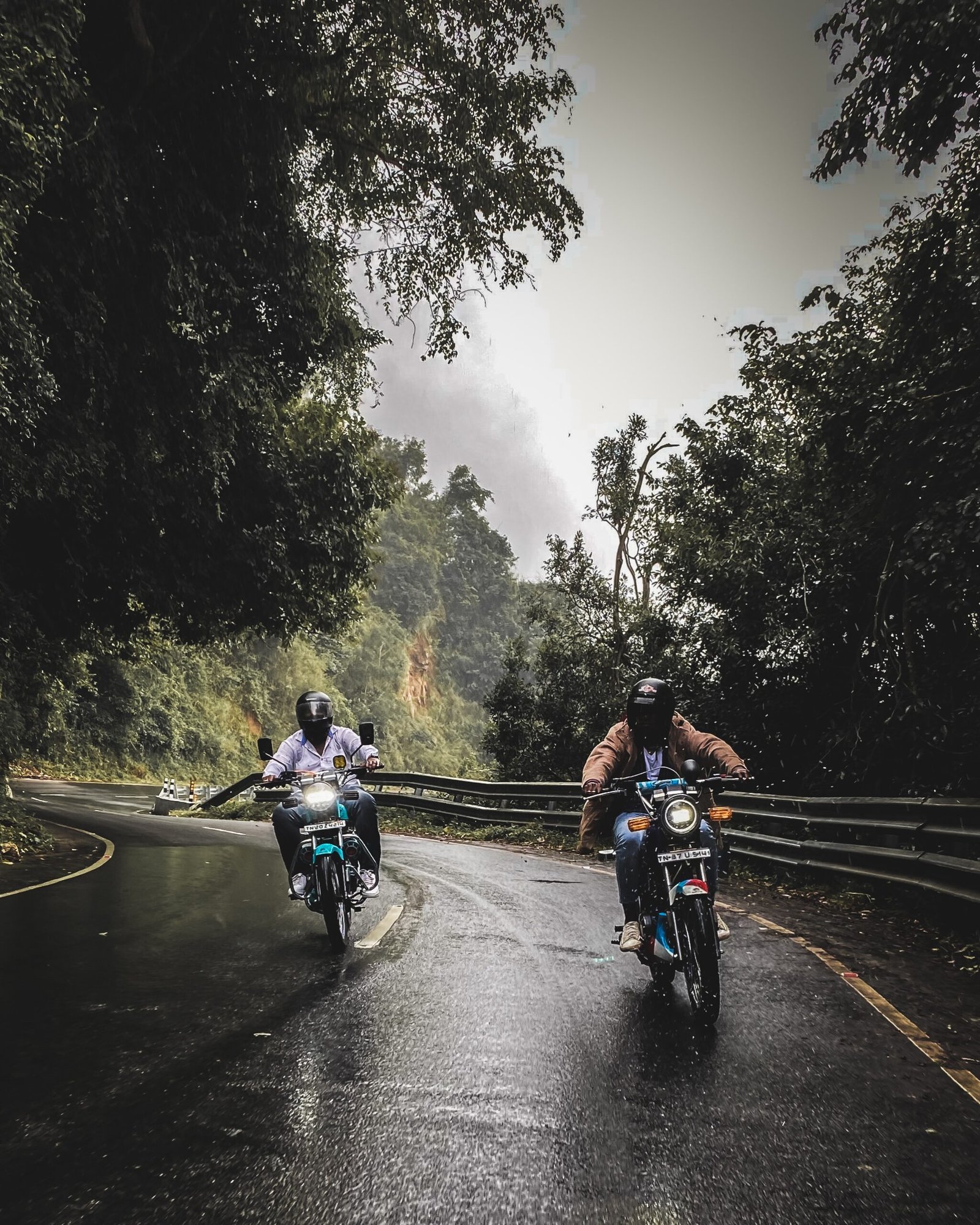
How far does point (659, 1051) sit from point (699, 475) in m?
17.3

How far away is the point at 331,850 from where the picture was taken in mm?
6426

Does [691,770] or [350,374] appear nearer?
[691,770]

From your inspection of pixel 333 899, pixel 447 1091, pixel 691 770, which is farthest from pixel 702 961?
pixel 333 899

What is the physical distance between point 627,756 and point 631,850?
643 mm

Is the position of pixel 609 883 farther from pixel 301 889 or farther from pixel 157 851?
pixel 157 851

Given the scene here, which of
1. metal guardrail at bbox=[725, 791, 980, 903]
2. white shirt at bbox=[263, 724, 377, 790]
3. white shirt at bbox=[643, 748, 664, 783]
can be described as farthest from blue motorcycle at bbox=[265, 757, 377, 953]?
metal guardrail at bbox=[725, 791, 980, 903]

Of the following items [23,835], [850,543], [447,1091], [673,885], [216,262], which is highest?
[216,262]

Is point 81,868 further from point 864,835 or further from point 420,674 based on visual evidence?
point 420,674

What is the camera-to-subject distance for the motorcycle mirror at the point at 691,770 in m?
5.21

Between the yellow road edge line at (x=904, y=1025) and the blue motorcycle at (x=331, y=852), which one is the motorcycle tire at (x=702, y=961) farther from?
the blue motorcycle at (x=331, y=852)

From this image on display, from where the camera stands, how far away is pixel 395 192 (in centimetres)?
1555

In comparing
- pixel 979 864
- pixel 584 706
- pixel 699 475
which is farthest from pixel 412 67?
pixel 584 706

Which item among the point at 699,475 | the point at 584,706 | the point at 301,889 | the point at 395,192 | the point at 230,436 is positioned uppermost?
the point at 395,192

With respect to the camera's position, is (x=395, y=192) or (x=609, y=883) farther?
(x=395, y=192)
